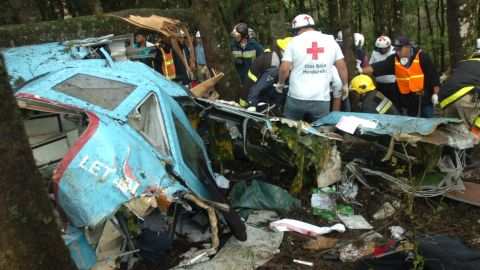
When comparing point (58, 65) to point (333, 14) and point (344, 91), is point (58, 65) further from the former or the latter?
point (333, 14)

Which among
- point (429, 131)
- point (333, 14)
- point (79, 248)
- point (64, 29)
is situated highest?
point (64, 29)

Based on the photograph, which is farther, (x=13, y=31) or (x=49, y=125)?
(x=13, y=31)

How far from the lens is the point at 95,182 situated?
350cm

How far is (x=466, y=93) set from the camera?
519 cm

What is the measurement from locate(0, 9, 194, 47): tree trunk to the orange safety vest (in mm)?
6236

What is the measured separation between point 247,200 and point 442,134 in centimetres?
187

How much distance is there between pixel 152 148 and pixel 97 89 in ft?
2.76

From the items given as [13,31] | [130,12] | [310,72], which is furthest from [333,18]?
[310,72]

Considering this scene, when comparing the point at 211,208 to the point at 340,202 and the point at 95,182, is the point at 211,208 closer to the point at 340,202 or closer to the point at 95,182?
the point at 95,182

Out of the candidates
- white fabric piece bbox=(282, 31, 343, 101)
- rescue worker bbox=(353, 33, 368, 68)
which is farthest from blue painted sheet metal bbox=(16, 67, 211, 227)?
rescue worker bbox=(353, 33, 368, 68)

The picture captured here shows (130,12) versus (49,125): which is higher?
(130,12)

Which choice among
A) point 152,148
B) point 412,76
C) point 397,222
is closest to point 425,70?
point 412,76

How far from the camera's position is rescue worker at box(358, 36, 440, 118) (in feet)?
21.1

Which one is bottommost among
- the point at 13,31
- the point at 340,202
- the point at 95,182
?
the point at 340,202
